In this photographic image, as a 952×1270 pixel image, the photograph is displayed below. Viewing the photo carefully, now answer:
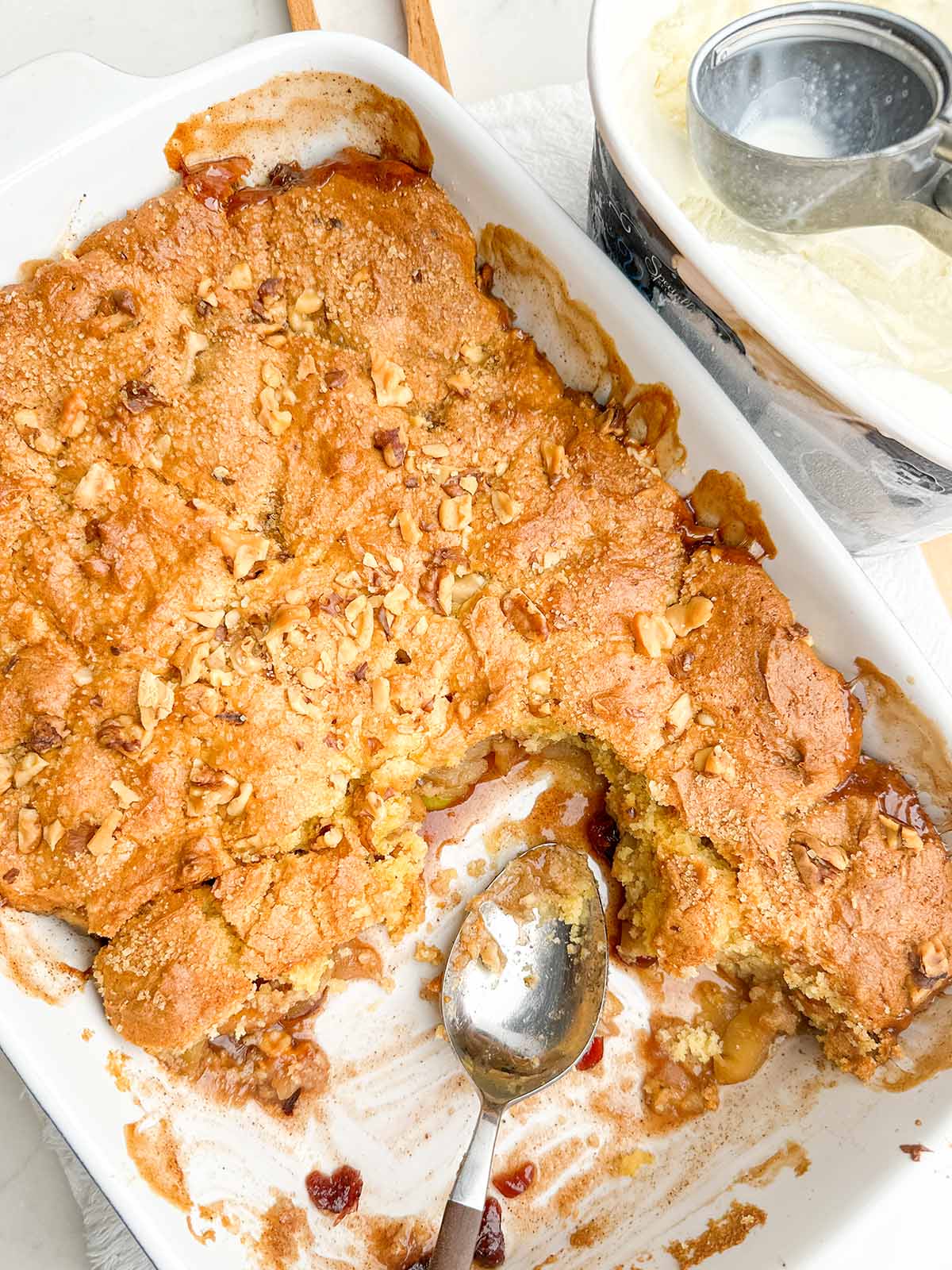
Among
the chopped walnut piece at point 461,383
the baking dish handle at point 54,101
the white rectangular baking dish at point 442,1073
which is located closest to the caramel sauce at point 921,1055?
the white rectangular baking dish at point 442,1073

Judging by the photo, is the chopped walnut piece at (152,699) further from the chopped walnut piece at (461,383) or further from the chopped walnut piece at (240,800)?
the chopped walnut piece at (461,383)

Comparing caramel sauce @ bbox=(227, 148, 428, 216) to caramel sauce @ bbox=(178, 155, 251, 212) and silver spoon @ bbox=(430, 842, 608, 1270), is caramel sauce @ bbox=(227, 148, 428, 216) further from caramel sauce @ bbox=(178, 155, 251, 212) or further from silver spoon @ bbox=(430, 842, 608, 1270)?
silver spoon @ bbox=(430, 842, 608, 1270)

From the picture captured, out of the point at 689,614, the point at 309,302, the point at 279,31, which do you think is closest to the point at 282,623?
the point at 309,302

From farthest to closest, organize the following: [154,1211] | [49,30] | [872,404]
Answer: [49,30] → [154,1211] → [872,404]

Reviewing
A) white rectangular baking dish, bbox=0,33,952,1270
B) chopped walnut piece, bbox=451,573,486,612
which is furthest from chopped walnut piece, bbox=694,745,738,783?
chopped walnut piece, bbox=451,573,486,612

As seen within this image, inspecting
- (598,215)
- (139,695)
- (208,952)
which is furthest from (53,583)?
(598,215)

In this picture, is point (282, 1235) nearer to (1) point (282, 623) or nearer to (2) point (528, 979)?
(2) point (528, 979)

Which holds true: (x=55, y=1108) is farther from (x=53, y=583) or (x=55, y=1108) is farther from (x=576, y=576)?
(x=576, y=576)
